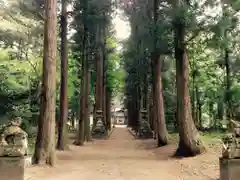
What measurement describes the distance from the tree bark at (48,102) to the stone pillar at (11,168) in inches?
130

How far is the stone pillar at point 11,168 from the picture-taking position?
339 inches

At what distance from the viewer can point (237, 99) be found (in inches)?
1033

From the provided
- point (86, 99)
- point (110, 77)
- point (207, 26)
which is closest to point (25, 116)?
point (86, 99)

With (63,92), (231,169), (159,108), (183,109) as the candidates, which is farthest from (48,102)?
(159,108)

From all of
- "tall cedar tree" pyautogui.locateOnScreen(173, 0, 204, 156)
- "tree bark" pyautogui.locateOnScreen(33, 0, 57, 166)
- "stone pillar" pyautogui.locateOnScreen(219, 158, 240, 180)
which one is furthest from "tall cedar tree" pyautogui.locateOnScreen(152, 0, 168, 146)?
"stone pillar" pyautogui.locateOnScreen(219, 158, 240, 180)

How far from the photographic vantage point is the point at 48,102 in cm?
1234

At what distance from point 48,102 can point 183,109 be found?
18.1 ft

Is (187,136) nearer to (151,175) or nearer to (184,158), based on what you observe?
(184,158)

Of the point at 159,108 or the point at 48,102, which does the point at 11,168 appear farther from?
the point at 159,108

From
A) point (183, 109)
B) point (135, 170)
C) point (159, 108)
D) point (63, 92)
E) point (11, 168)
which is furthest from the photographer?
point (159, 108)

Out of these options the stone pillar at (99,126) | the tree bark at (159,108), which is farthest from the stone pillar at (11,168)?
the stone pillar at (99,126)

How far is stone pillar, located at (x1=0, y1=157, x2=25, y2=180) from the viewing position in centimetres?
862

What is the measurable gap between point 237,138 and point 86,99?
50.7 feet

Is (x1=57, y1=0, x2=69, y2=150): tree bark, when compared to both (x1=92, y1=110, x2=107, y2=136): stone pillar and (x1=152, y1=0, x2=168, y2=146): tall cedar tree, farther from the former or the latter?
(x1=92, y1=110, x2=107, y2=136): stone pillar
